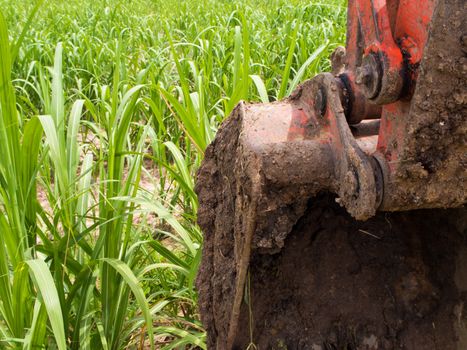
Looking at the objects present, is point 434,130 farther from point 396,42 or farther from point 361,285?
point 361,285

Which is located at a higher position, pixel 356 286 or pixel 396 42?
pixel 396 42

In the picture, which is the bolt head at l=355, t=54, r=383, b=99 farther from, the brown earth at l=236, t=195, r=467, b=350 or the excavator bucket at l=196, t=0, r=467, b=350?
the brown earth at l=236, t=195, r=467, b=350

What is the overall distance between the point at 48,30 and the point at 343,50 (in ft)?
13.9

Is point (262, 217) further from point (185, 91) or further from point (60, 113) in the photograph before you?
point (185, 91)

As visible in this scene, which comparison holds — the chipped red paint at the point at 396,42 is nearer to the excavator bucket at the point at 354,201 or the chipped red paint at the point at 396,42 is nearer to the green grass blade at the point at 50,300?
the excavator bucket at the point at 354,201

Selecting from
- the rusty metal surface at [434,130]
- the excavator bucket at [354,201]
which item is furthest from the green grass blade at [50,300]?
the rusty metal surface at [434,130]

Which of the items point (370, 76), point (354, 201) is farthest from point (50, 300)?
point (370, 76)

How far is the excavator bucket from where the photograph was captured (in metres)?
0.93

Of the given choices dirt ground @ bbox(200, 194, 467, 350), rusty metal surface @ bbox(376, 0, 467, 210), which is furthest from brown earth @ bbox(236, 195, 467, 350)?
rusty metal surface @ bbox(376, 0, 467, 210)

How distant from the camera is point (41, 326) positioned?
133 cm

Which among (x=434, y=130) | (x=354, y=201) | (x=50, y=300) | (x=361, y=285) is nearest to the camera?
(x=434, y=130)

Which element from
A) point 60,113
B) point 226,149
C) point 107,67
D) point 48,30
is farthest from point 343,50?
point 48,30

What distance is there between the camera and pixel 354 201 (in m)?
1.02

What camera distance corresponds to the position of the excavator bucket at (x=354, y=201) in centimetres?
93
